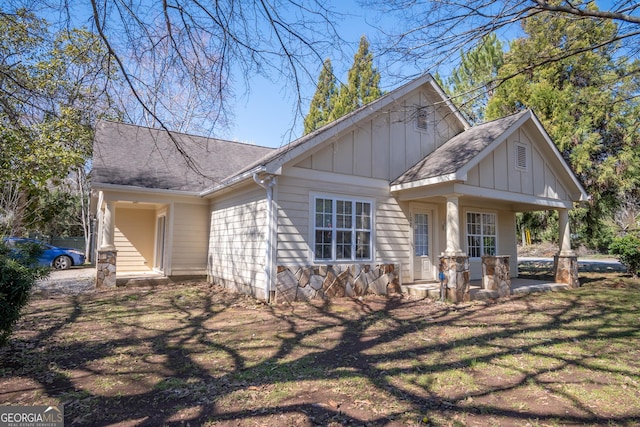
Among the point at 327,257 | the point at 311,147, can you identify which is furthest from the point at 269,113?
the point at 327,257

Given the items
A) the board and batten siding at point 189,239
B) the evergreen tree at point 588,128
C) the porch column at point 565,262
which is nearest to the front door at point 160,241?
the board and batten siding at point 189,239

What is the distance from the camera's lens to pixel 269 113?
4238 mm

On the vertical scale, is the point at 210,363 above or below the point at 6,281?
below

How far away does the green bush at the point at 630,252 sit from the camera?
12.1 m

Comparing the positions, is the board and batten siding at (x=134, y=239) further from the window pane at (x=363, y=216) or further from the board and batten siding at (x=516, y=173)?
the board and batten siding at (x=516, y=173)

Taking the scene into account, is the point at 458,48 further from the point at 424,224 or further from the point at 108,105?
the point at 424,224

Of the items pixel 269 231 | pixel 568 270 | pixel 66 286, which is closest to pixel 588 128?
pixel 568 270

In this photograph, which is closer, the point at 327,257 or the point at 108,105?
the point at 108,105

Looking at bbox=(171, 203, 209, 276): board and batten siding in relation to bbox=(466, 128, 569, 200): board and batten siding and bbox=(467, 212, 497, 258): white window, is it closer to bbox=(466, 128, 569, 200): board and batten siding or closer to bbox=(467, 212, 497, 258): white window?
bbox=(466, 128, 569, 200): board and batten siding

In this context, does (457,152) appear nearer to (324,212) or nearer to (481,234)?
(481,234)

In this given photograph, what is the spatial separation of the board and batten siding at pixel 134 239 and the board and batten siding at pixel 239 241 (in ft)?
10.4

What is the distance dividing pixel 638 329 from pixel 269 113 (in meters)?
6.74

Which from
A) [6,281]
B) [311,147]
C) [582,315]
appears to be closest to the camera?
[6,281]

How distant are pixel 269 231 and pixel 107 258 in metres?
5.37
